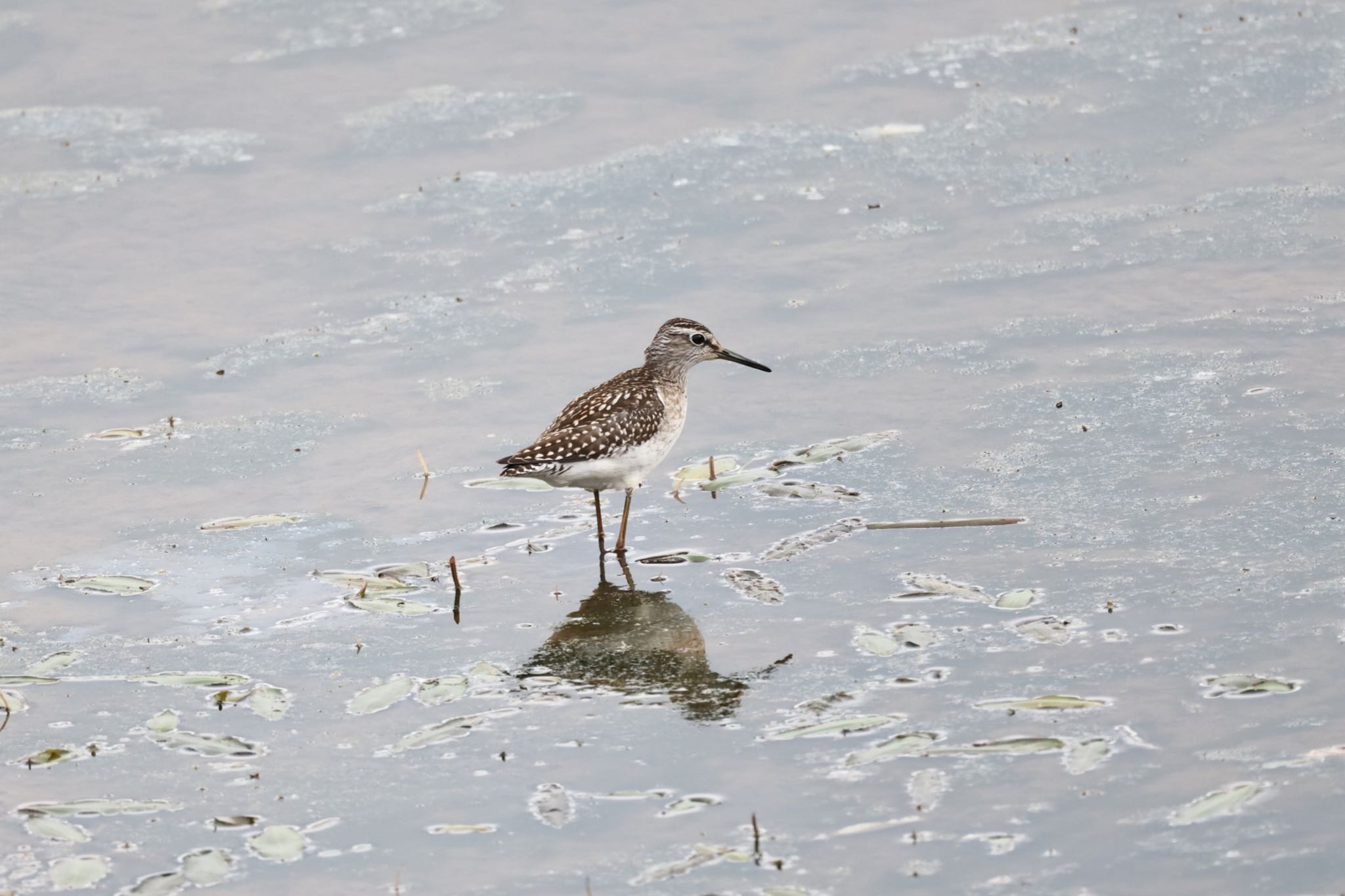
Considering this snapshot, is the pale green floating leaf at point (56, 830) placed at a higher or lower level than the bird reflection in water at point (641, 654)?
lower

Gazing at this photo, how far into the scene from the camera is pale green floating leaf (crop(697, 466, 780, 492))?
1095 cm

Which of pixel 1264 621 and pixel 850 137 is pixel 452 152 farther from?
pixel 1264 621

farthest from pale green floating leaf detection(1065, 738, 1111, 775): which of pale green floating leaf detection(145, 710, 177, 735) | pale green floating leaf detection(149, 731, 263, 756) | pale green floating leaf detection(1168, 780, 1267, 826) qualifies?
pale green floating leaf detection(145, 710, 177, 735)

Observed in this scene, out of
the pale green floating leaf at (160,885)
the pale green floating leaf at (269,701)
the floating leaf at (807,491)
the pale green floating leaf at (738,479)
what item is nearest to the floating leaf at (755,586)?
the floating leaf at (807,491)

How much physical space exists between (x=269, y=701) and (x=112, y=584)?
183 centimetres

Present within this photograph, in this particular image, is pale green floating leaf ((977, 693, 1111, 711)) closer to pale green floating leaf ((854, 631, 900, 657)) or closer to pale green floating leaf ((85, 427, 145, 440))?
pale green floating leaf ((854, 631, 900, 657))

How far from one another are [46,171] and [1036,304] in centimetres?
906

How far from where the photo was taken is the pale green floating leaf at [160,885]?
288 inches

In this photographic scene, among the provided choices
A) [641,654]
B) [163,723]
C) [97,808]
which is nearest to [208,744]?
[163,723]

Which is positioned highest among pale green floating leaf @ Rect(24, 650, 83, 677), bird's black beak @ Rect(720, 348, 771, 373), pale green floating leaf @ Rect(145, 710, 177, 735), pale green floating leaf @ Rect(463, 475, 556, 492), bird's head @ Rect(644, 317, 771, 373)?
bird's head @ Rect(644, 317, 771, 373)

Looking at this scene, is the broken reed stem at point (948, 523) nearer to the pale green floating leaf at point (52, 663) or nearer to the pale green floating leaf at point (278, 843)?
the pale green floating leaf at point (278, 843)

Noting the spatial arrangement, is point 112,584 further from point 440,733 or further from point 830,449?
point 830,449

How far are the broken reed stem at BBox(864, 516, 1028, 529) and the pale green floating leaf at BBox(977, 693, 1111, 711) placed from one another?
6.59 feet

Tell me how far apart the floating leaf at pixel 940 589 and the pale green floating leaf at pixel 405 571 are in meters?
2.64
